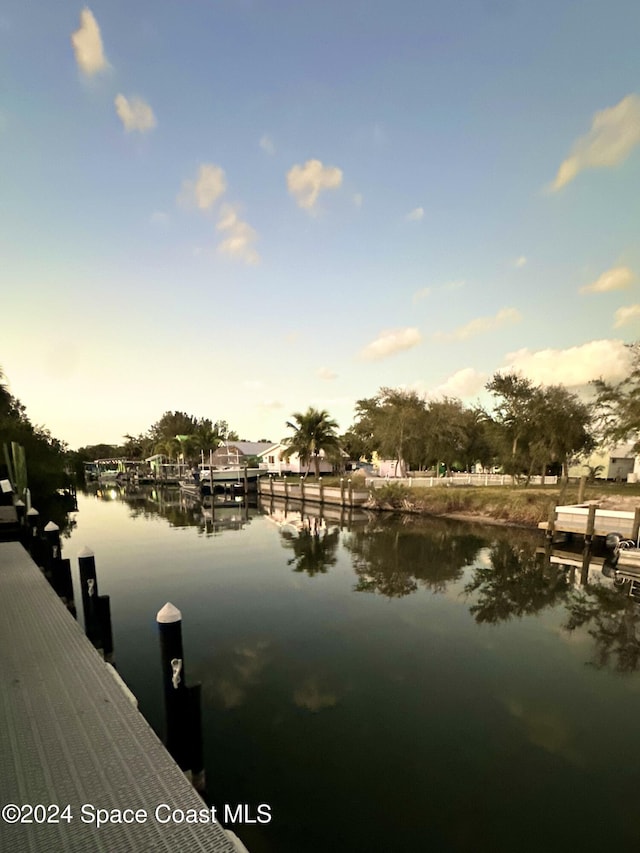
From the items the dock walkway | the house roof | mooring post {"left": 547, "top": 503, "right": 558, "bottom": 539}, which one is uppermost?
the house roof

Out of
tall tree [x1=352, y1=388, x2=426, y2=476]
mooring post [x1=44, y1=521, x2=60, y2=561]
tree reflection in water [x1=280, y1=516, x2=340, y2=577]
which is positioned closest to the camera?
mooring post [x1=44, y1=521, x2=60, y2=561]

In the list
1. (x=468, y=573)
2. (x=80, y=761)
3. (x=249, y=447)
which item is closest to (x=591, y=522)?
(x=468, y=573)

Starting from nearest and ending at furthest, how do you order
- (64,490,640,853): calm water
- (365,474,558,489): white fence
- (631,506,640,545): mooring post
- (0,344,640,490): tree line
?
(64,490,640,853): calm water < (631,506,640,545): mooring post < (0,344,640,490): tree line < (365,474,558,489): white fence

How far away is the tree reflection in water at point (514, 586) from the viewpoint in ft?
39.8

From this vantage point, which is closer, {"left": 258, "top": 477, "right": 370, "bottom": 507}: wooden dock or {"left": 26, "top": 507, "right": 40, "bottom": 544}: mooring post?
{"left": 26, "top": 507, "right": 40, "bottom": 544}: mooring post

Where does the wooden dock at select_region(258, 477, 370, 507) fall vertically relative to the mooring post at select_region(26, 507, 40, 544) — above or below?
below

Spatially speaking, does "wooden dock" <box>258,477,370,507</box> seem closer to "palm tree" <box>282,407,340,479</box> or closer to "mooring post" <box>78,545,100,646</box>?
"palm tree" <box>282,407,340,479</box>

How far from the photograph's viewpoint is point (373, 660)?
8.75 meters

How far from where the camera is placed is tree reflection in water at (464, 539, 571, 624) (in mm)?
12117

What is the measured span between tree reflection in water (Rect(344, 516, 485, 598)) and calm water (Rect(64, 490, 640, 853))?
0.16 meters

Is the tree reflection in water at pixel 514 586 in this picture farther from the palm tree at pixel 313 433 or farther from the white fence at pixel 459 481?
the palm tree at pixel 313 433

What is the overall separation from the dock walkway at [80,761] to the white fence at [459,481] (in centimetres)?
2872

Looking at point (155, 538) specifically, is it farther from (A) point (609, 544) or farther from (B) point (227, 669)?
(A) point (609, 544)

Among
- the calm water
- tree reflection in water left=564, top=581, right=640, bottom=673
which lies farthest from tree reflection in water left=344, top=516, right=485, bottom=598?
tree reflection in water left=564, top=581, right=640, bottom=673
